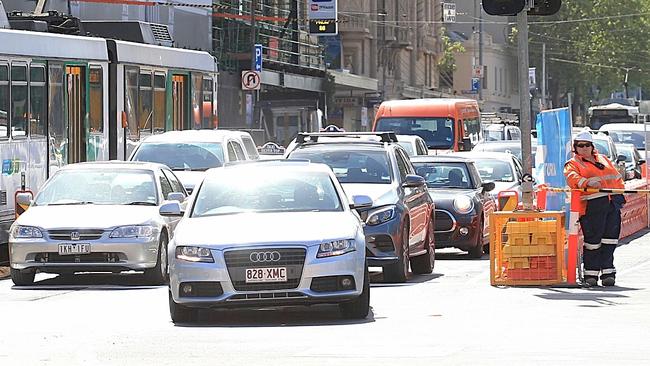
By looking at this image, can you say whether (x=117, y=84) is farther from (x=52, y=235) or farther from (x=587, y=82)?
(x=587, y=82)

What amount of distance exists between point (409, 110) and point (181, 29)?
57.0ft

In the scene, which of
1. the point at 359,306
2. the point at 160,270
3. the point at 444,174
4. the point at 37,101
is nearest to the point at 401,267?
the point at 160,270

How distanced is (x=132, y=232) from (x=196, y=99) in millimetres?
12780

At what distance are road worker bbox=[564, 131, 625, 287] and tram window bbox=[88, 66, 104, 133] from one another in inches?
401

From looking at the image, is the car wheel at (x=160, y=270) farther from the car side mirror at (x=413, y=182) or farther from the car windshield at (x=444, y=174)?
the car windshield at (x=444, y=174)

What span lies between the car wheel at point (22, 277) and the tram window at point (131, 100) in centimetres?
847

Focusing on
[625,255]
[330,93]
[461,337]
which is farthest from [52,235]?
[330,93]

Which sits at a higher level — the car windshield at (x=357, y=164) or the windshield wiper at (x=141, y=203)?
the car windshield at (x=357, y=164)

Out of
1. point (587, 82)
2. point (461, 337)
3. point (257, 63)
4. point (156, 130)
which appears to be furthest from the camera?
point (587, 82)

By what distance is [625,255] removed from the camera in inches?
1006

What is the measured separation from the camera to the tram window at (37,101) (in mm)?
24578

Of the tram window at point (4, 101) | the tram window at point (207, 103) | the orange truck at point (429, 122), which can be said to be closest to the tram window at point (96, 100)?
the tram window at point (4, 101)

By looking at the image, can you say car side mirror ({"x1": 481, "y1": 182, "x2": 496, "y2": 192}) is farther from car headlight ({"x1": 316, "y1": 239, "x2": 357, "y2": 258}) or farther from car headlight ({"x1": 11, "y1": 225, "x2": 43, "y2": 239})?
car headlight ({"x1": 316, "y1": 239, "x2": 357, "y2": 258})

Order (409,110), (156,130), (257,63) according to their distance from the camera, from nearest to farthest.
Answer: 1. (156,130)
2. (409,110)
3. (257,63)
